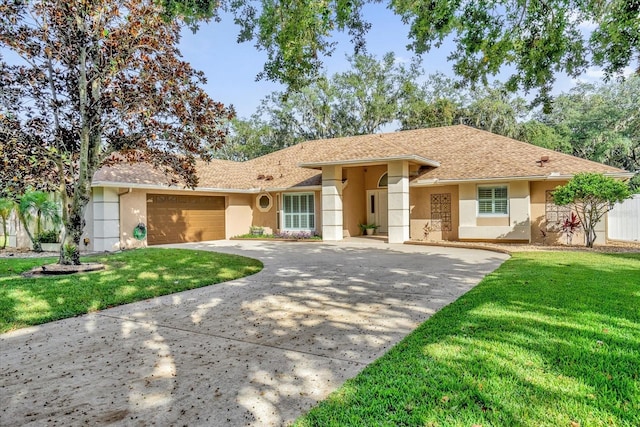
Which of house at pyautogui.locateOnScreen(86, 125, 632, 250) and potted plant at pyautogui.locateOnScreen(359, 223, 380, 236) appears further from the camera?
potted plant at pyautogui.locateOnScreen(359, 223, 380, 236)

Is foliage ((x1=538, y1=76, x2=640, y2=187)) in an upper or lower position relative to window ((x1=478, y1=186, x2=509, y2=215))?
upper

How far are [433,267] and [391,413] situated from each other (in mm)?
7753

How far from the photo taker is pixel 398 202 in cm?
1720

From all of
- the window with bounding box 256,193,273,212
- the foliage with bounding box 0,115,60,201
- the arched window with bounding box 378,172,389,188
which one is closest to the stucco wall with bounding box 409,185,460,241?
the arched window with bounding box 378,172,389,188

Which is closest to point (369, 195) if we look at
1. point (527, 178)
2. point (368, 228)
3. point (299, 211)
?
point (368, 228)

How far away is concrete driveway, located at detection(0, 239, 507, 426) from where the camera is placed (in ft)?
10.3

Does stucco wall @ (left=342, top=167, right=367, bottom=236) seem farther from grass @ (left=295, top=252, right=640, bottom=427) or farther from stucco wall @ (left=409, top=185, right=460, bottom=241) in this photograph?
grass @ (left=295, top=252, right=640, bottom=427)

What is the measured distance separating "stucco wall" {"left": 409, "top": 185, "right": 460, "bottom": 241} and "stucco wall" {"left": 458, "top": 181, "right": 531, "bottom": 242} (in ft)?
1.72

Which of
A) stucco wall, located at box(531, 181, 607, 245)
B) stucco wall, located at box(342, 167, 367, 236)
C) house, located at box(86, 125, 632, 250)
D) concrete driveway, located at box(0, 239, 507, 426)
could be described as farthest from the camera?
stucco wall, located at box(342, 167, 367, 236)

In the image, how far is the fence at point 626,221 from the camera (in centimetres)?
1719

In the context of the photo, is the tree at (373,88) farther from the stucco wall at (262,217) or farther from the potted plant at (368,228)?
the stucco wall at (262,217)

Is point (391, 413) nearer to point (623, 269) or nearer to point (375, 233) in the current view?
point (623, 269)

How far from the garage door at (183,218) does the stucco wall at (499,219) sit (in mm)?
12129

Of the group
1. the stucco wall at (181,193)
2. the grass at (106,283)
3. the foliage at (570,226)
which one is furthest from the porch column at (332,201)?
the foliage at (570,226)
